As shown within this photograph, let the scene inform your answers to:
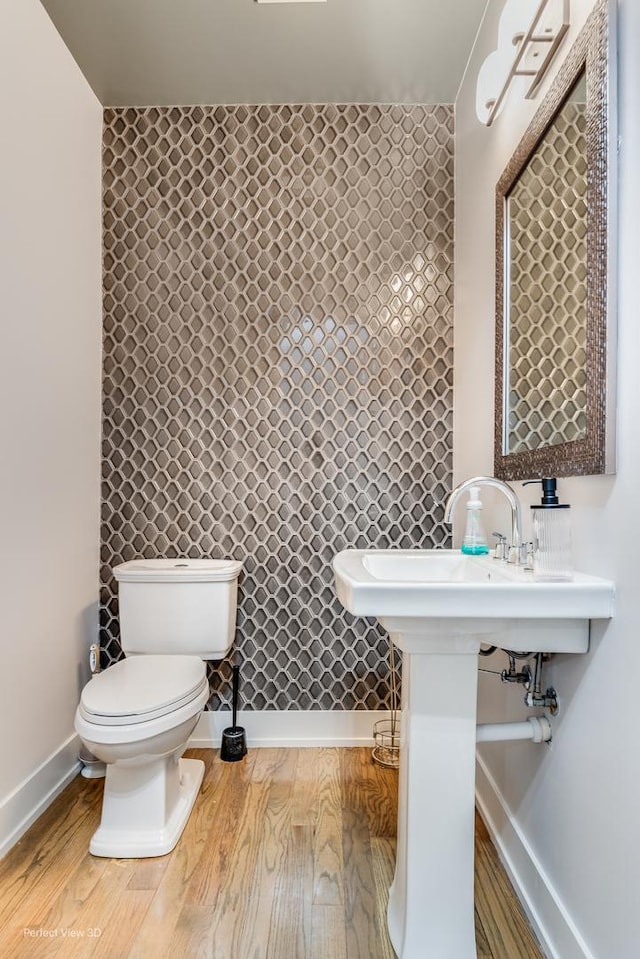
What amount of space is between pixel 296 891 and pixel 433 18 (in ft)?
8.87

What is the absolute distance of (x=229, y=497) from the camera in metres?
2.52

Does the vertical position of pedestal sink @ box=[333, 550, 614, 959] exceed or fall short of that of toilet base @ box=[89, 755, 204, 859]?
it exceeds it

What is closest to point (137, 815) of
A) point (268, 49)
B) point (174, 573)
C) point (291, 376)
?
point (174, 573)

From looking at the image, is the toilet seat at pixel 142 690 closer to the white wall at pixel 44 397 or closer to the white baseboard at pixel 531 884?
the white wall at pixel 44 397

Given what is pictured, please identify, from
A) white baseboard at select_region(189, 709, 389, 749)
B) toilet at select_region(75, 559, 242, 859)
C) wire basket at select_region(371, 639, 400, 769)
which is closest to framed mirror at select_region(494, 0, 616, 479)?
wire basket at select_region(371, 639, 400, 769)

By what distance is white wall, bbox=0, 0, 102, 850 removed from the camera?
1.84 m

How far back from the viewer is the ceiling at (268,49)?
2.04 m

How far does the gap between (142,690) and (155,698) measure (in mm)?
76

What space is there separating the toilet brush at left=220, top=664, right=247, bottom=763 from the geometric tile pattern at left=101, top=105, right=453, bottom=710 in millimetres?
118

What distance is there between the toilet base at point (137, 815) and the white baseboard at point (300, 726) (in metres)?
0.64

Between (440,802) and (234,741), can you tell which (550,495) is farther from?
(234,741)

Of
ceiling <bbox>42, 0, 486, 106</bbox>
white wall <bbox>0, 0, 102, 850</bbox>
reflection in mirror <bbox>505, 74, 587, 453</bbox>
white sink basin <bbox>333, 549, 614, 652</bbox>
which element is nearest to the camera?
white sink basin <bbox>333, 549, 614, 652</bbox>

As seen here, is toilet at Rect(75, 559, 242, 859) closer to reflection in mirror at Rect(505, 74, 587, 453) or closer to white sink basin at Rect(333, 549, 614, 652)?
white sink basin at Rect(333, 549, 614, 652)

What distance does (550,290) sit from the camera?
4.92ft
